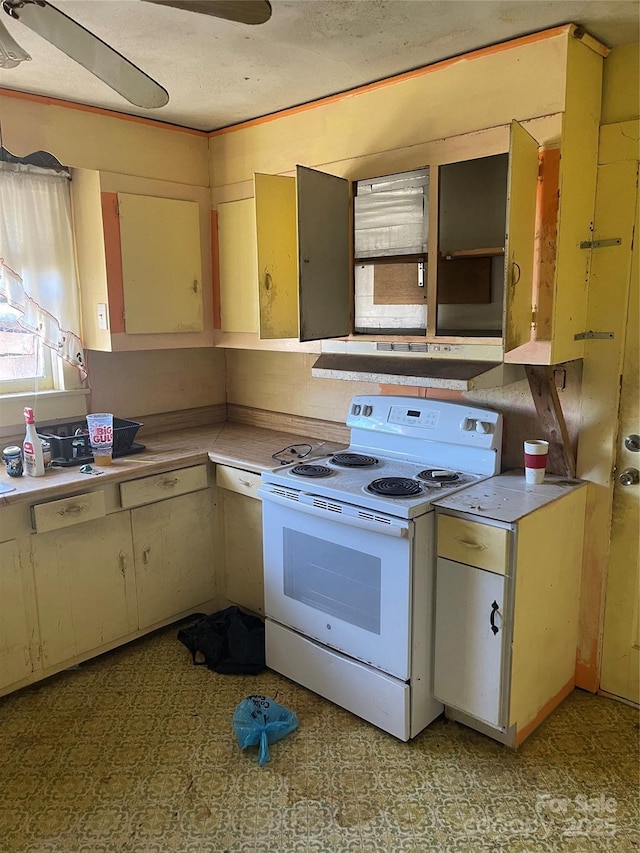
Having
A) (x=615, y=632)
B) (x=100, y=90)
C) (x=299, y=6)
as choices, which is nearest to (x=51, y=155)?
(x=100, y=90)

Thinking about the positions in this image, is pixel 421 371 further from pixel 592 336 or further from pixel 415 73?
pixel 415 73

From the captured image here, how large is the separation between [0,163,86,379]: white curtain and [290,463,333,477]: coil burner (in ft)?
4.25

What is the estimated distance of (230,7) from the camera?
4.44 feet

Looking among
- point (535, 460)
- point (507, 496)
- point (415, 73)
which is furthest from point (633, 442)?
point (415, 73)

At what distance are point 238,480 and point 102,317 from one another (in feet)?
3.24

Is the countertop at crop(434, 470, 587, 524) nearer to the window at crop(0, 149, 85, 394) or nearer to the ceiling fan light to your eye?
the ceiling fan light

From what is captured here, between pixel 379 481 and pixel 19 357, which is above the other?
pixel 19 357

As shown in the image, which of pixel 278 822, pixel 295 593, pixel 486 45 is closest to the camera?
pixel 278 822

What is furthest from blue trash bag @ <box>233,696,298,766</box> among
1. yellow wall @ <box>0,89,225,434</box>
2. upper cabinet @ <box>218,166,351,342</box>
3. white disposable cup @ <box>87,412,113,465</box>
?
yellow wall @ <box>0,89,225,434</box>

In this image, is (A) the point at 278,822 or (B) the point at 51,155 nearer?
(A) the point at 278,822

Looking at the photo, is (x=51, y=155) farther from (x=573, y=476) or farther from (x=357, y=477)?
(x=573, y=476)

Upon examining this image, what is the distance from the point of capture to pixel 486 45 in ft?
6.90

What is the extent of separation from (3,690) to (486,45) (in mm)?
2940

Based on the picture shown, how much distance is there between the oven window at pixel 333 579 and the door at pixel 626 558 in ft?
3.10
